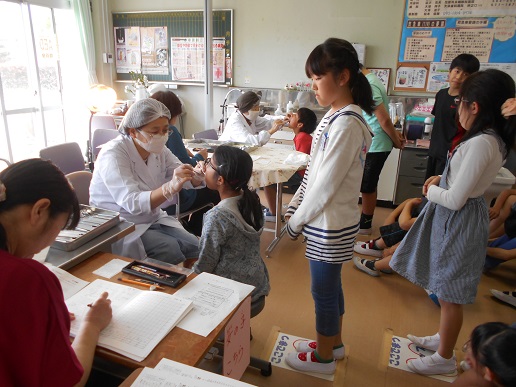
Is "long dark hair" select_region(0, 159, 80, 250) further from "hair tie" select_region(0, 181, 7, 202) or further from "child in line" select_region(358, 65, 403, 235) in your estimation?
"child in line" select_region(358, 65, 403, 235)

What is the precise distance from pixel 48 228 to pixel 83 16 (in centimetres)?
480

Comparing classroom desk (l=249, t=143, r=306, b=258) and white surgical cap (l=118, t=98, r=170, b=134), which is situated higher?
white surgical cap (l=118, t=98, r=170, b=134)

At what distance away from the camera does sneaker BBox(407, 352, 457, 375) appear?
5.66 feet

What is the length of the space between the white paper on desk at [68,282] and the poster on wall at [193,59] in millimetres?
3959

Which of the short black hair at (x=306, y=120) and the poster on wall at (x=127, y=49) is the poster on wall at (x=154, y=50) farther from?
the short black hair at (x=306, y=120)

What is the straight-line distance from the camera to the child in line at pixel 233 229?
144 centimetres

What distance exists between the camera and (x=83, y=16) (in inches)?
183

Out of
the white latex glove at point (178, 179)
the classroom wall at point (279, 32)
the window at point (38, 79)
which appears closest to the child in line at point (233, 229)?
the white latex glove at point (178, 179)

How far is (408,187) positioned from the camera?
3.93 metres

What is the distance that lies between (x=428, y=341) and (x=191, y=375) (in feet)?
4.95

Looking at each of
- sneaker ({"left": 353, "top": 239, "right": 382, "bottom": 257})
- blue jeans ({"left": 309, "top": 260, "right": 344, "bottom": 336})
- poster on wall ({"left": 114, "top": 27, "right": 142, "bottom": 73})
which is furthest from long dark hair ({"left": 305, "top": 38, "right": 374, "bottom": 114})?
poster on wall ({"left": 114, "top": 27, "right": 142, "bottom": 73})

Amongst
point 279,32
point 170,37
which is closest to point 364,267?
point 279,32

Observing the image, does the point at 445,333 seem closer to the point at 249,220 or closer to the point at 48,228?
the point at 249,220

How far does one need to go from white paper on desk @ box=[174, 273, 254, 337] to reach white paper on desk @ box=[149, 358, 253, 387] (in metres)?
0.12
